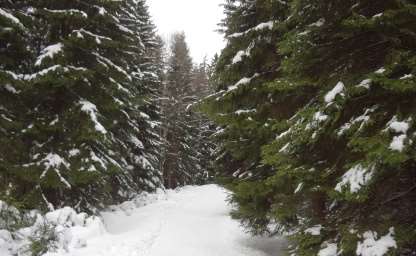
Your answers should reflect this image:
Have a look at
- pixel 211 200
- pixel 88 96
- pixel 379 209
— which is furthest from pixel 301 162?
pixel 211 200

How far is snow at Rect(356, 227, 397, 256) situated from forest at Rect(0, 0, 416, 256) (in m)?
0.02

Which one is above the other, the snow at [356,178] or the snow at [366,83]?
the snow at [366,83]

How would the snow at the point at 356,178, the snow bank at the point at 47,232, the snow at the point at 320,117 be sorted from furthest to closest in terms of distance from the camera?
the snow bank at the point at 47,232 → the snow at the point at 320,117 → the snow at the point at 356,178

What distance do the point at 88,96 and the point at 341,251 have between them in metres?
9.75

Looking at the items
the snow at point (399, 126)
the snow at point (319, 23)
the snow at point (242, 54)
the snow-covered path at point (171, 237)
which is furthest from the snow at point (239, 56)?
the snow at point (399, 126)

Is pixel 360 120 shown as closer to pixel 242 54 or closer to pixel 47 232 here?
pixel 242 54

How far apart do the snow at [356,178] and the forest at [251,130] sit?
0.02 metres

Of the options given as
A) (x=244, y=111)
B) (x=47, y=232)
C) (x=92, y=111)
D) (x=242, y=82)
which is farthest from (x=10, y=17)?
(x=244, y=111)

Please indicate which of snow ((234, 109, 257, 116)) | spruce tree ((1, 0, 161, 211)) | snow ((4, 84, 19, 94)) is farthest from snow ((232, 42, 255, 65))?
snow ((4, 84, 19, 94))

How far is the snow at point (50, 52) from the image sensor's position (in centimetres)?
1156

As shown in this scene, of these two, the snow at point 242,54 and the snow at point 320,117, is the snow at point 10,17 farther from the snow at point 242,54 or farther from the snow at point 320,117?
the snow at point 320,117

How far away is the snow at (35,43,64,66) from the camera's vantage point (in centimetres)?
1156

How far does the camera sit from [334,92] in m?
5.62

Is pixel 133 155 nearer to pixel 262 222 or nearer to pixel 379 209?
pixel 262 222
